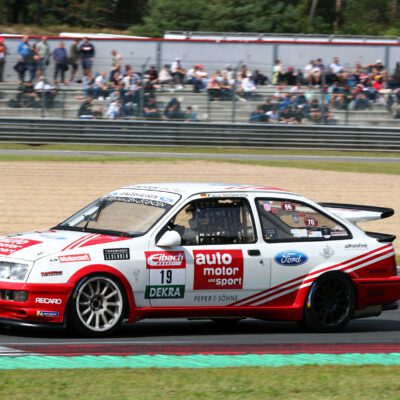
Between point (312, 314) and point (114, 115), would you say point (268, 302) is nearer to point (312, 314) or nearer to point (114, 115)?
point (312, 314)

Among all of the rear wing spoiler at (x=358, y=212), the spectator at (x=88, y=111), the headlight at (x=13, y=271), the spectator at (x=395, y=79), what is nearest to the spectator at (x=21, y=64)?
the spectator at (x=88, y=111)

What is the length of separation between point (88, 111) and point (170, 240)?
66.7 feet

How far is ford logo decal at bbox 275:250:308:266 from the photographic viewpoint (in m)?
9.41

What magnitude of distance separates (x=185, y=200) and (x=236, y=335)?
131 centimetres

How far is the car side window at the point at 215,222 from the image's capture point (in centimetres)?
914

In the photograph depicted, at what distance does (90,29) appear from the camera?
68.1 meters

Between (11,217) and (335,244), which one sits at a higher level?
(335,244)

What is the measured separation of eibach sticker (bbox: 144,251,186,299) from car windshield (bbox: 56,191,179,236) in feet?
0.92

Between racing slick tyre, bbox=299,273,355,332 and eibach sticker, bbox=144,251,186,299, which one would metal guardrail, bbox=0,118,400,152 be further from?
eibach sticker, bbox=144,251,186,299

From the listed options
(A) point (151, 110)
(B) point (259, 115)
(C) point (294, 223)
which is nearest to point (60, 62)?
(A) point (151, 110)

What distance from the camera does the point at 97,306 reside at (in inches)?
336

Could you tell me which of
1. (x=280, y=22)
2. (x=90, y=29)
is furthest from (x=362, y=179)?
(x=90, y=29)

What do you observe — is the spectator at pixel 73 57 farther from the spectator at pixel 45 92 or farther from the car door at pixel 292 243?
the car door at pixel 292 243

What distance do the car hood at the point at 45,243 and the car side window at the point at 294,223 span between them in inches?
56.0
